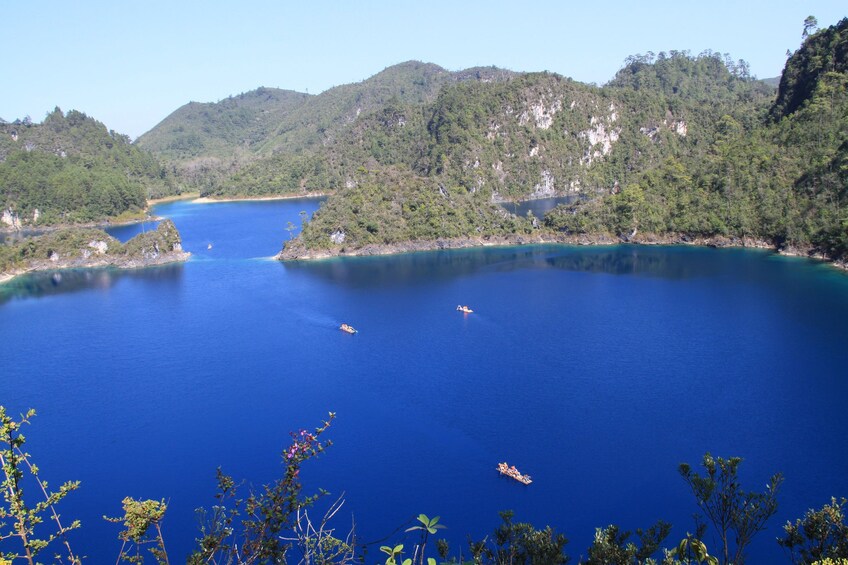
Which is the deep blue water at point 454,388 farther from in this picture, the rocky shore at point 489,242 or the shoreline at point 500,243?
the rocky shore at point 489,242

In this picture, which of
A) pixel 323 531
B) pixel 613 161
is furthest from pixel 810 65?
pixel 323 531

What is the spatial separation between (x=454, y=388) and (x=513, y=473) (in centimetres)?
1104

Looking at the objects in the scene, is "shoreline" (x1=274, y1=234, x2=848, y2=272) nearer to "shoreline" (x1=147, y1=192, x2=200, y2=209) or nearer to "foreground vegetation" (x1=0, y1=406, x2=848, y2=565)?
"foreground vegetation" (x1=0, y1=406, x2=848, y2=565)

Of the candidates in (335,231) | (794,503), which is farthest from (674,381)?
(335,231)

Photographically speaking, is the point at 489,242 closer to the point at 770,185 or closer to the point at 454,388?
the point at 770,185

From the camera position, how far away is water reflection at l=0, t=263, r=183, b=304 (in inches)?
2911

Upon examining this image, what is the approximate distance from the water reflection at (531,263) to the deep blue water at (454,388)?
869 millimetres

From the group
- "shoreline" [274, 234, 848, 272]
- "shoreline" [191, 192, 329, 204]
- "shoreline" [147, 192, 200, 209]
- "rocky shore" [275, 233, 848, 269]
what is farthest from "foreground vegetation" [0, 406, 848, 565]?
"shoreline" [147, 192, 200, 209]

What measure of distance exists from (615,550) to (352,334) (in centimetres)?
3959

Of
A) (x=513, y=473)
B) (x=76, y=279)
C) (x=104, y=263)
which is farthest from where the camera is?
(x=104, y=263)

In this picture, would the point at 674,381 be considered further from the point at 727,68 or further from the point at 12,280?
the point at 727,68

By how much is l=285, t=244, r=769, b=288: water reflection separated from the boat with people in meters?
41.1

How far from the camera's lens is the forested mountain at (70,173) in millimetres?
125500

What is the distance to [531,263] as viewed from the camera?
3036 inches
